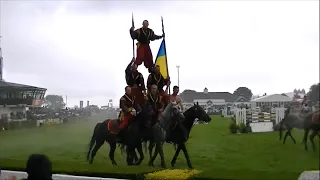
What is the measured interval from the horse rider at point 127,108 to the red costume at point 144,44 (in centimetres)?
84

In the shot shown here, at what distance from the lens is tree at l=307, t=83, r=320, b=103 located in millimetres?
6922

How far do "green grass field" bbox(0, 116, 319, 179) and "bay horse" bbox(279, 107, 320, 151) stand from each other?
0.13 metres

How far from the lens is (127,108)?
836cm

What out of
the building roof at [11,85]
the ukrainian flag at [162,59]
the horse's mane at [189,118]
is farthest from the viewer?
the building roof at [11,85]

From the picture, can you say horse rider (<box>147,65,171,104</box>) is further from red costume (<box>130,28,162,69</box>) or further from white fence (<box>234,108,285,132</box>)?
white fence (<box>234,108,285,132</box>)

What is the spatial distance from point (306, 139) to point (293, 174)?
3.27 feet

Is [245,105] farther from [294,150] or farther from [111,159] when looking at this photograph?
[111,159]

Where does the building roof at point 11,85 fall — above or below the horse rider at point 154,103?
above

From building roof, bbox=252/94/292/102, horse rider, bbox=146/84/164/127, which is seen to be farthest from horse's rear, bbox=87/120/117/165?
building roof, bbox=252/94/292/102

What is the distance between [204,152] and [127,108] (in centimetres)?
190

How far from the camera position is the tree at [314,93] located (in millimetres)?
6922

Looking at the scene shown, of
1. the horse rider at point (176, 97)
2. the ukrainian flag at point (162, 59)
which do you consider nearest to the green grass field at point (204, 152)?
the horse rider at point (176, 97)

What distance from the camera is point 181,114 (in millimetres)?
8055

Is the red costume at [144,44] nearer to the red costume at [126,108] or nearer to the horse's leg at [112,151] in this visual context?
the red costume at [126,108]
